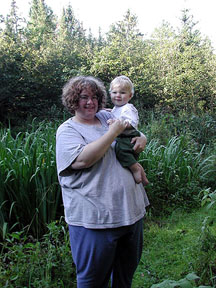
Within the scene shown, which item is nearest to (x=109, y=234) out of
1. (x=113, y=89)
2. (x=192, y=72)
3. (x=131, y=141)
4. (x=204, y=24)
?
(x=131, y=141)

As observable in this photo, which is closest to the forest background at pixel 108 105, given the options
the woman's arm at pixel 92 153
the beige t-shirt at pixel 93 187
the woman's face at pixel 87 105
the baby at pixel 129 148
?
the baby at pixel 129 148

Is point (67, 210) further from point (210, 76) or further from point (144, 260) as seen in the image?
point (210, 76)

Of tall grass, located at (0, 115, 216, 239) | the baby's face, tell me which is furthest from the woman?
tall grass, located at (0, 115, 216, 239)

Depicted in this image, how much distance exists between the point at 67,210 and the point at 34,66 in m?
8.64

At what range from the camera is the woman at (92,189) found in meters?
1.44

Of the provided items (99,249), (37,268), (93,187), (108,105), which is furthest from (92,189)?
(108,105)

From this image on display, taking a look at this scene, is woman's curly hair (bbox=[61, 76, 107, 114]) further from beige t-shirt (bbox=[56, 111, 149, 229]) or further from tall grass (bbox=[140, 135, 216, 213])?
tall grass (bbox=[140, 135, 216, 213])

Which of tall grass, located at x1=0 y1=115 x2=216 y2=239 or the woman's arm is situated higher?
the woman's arm

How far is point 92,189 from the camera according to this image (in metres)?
1.44

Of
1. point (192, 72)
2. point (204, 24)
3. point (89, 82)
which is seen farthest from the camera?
point (204, 24)

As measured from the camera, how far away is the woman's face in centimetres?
157

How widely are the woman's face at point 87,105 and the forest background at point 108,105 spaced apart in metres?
0.93

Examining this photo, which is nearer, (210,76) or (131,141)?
(131,141)

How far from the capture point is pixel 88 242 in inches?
58.6
